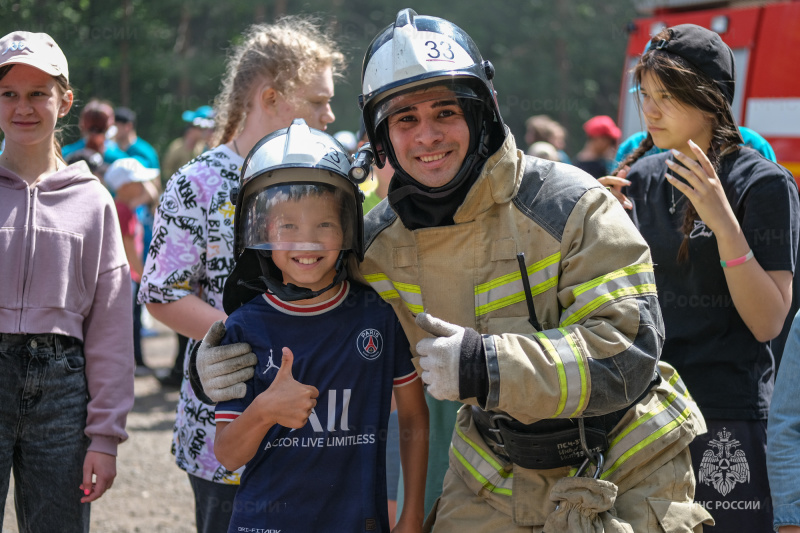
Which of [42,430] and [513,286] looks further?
[42,430]

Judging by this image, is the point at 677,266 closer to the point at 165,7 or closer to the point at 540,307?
the point at 540,307

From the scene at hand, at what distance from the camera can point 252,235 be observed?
272 centimetres

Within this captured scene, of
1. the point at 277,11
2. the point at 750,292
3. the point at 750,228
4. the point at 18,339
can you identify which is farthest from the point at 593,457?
the point at 277,11

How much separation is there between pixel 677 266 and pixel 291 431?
1.46m

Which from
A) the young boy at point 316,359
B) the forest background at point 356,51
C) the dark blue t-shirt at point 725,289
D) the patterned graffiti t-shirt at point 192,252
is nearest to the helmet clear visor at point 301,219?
the young boy at point 316,359

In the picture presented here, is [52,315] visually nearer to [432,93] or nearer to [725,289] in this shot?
[432,93]

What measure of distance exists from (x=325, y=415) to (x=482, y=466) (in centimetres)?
49

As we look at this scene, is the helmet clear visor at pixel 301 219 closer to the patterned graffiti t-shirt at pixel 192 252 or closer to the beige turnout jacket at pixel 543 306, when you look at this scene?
the beige turnout jacket at pixel 543 306

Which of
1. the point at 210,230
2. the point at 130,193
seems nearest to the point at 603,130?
the point at 130,193

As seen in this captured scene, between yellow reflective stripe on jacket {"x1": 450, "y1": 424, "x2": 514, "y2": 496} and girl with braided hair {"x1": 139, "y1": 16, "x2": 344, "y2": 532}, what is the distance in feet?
2.90

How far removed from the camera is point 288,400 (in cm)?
240

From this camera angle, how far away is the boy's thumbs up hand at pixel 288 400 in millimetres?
2396

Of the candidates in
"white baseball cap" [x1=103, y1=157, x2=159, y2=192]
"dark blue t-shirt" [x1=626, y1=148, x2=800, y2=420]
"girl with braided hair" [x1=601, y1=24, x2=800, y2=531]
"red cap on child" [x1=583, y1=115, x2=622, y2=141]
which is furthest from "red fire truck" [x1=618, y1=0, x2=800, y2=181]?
"white baseball cap" [x1=103, y1=157, x2=159, y2=192]

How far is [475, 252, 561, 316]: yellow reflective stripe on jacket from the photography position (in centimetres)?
239
